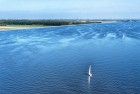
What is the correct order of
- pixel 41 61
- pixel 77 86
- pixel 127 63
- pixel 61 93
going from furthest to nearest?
1. pixel 41 61
2. pixel 127 63
3. pixel 77 86
4. pixel 61 93

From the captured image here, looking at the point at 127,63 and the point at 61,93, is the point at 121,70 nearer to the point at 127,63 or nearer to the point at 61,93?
the point at 127,63

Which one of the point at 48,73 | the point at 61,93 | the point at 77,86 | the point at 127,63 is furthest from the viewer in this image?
the point at 127,63

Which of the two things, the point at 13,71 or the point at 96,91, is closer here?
the point at 96,91

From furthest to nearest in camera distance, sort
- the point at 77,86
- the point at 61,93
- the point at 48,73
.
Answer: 1. the point at 48,73
2. the point at 77,86
3. the point at 61,93

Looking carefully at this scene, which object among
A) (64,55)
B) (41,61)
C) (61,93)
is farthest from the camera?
(64,55)

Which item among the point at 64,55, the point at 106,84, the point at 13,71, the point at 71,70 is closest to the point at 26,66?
the point at 13,71

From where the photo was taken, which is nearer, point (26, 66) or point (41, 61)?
point (26, 66)

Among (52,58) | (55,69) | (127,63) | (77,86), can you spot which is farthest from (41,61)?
(77,86)

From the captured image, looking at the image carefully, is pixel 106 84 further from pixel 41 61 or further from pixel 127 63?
pixel 41 61
